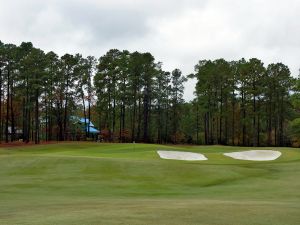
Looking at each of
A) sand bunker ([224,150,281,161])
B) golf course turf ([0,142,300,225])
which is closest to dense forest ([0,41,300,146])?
sand bunker ([224,150,281,161])

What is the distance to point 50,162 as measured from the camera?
3169 centimetres

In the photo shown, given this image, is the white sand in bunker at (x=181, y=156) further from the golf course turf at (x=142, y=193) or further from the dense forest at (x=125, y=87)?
the dense forest at (x=125, y=87)

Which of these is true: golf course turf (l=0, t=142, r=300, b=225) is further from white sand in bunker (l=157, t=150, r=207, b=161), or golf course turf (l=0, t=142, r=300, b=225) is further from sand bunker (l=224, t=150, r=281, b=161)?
sand bunker (l=224, t=150, r=281, b=161)

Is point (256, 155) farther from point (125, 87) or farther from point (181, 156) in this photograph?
point (125, 87)

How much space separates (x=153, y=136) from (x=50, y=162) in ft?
240

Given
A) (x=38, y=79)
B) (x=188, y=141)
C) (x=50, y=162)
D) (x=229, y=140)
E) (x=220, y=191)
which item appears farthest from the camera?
(x=188, y=141)

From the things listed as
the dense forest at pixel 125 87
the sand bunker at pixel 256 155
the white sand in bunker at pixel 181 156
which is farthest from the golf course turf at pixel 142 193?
the dense forest at pixel 125 87

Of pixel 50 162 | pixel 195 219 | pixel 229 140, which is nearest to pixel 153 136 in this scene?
pixel 229 140

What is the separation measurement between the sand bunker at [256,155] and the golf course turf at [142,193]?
871cm

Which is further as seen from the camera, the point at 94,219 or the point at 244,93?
the point at 244,93

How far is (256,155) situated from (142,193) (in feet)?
87.3

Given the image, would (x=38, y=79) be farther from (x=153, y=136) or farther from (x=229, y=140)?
(x=229, y=140)

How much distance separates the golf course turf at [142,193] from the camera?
1220cm

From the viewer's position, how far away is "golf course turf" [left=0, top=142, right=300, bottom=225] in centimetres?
1220
